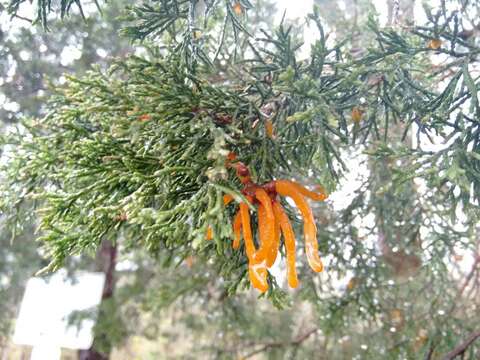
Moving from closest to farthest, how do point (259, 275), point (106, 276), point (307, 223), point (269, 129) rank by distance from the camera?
point (259, 275), point (307, 223), point (269, 129), point (106, 276)

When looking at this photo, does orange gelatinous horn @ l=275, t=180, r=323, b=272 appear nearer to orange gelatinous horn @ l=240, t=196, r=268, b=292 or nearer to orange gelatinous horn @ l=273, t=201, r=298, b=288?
orange gelatinous horn @ l=273, t=201, r=298, b=288

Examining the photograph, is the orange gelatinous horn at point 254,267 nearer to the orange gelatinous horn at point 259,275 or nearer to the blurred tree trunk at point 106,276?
the orange gelatinous horn at point 259,275

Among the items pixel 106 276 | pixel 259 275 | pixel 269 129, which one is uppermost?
pixel 106 276

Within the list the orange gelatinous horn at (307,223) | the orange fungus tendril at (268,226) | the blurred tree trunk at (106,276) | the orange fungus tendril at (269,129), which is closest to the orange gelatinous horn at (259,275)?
the orange fungus tendril at (268,226)

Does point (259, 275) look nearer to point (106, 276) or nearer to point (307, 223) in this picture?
point (307, 223)

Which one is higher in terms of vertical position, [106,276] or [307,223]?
[106,276]

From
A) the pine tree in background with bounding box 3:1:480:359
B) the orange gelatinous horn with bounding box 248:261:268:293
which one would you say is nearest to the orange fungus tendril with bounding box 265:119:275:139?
the pine tree in background with bounding box 3:1:480:359

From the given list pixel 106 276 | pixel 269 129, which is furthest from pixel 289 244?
pixel 106 276

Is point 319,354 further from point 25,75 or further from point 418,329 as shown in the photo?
point 25,75

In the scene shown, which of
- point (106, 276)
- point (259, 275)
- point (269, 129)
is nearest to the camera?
point (259, 275)

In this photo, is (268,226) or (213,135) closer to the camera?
(268,226)
